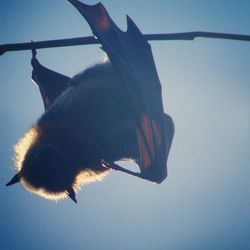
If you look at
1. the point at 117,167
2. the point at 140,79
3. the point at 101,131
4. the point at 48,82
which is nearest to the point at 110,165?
the point at 117,167

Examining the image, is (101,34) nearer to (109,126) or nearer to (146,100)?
(146,100)

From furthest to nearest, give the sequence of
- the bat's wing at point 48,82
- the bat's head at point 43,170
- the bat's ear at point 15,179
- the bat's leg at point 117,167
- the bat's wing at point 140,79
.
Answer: the bat's wing at point 48,82
the bat's ear at point 15,179
the bat's leg at point 117,167
the bat's head at point 43,170
the bat's wing at point 140,79

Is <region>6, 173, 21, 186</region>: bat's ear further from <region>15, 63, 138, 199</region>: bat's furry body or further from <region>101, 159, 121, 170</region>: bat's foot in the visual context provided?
<region>101, 159, 121, 170</region>: bat's foot

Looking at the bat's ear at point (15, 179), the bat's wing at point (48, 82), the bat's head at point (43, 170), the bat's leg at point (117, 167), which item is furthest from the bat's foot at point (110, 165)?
the bat's wing at point (48, 82)

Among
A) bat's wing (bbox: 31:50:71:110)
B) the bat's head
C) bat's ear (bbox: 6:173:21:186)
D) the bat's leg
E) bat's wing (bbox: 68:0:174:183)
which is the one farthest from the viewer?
bat's wing (bbox: 31:50:71:110)

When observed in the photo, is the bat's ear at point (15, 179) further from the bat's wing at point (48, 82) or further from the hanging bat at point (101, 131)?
the bat's wing at point (48, 82)

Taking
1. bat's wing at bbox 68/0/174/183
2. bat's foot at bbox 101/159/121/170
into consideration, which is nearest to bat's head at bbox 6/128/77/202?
bat's foot at bbox 101/159/121/170

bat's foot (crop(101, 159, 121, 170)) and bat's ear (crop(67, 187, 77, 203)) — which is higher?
bat's foot (crop(101, 159, 121, 170))
